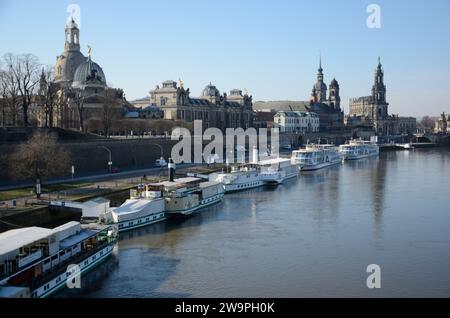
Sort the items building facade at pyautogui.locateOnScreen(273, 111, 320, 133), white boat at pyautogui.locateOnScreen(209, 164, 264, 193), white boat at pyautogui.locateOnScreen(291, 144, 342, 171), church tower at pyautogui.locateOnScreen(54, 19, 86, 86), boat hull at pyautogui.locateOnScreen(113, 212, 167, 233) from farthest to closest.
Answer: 1. building facade at pyautogui.locateOnScreen(273, 111, 320, 133)
2. church tower at pyautogui.locateOnScreen(54, 19, 86, 86)
3. white boat at pyautogui.locateOnScreen(291, 144, 342, 171)
4. white boat at pyautogui.locateOnScreen(209, 164, 264, 193)
5. boat hull at pyautogui.locateOnScreen(113, 212, 167, 233)

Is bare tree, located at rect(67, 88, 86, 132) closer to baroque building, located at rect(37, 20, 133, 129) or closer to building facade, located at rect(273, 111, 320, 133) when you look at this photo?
baroque building, located at rect(37, 20, 133, 129)

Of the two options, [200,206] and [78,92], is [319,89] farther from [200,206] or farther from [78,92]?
[200,206]

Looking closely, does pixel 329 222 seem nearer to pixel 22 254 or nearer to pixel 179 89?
pixel 22 254

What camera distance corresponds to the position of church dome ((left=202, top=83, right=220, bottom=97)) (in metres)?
98.4

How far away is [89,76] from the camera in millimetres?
70625

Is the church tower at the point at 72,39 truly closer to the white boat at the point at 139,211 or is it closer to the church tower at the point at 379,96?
the white boat at the point at 139,211

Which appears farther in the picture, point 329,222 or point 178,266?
point 329,222

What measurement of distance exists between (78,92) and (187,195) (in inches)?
1540

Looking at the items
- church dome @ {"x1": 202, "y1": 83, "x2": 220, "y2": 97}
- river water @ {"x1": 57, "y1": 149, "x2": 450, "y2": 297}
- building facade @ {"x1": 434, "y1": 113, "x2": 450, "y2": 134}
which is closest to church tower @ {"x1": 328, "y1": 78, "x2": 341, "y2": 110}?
building facade @ {"x1": 434, "y1": 113, "x2": 450, "y2": 134}

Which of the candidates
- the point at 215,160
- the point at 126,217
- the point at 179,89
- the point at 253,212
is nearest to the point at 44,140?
the point at 126,217

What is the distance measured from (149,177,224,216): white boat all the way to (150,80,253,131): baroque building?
46696 mm

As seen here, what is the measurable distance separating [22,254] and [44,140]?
17.7 m
